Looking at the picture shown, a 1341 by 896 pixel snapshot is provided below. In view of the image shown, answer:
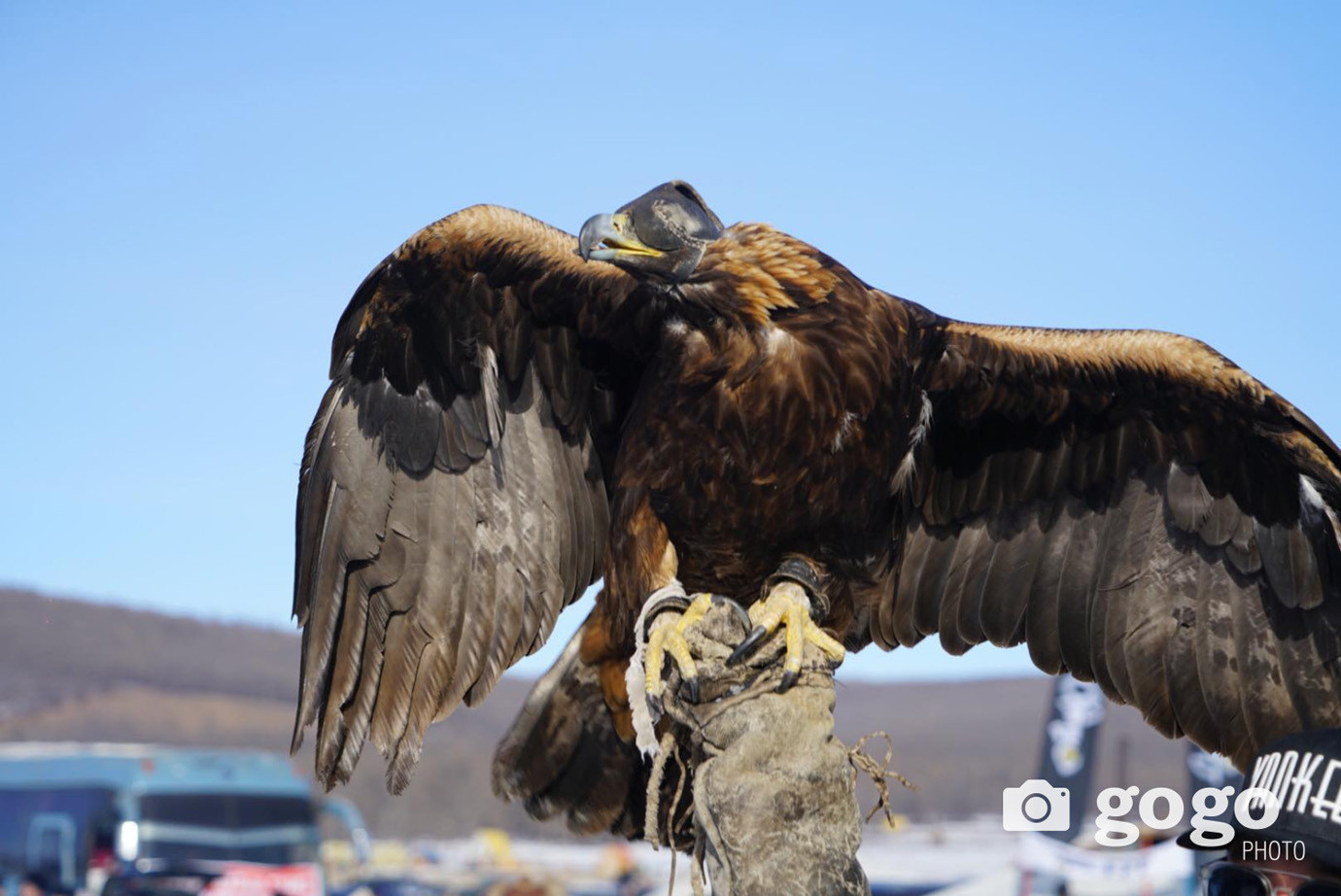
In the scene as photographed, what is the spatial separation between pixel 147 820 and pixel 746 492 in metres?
15.7

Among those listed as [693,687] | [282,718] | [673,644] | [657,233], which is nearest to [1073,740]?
[657,233]

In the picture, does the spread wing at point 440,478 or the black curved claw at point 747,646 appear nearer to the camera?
the black curved claw at point 747,646

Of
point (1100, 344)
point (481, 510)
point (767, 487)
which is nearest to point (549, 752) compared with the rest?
point (481, 510)

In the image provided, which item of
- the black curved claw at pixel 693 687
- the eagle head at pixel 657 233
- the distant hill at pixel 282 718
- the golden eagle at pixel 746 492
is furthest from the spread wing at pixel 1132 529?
the distant hill at pixel 282 718

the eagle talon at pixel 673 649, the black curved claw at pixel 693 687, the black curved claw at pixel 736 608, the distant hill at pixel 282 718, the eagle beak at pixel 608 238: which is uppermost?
the eagle beak at pixel 608 238

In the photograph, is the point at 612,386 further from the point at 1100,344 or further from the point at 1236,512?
the point at 1236,512

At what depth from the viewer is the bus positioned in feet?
59.3

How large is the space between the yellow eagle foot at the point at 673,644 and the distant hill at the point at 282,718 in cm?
5303

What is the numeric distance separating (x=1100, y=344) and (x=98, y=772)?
651 inches

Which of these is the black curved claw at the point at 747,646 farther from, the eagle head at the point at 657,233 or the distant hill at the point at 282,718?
the distant hill at the point at 282,718

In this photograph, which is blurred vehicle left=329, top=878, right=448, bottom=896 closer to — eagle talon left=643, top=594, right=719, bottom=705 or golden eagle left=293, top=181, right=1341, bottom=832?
golden eagle left=293, top=181, right=1341, bottom=832

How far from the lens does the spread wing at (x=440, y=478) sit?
198 inches

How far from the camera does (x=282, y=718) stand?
81.3 meters

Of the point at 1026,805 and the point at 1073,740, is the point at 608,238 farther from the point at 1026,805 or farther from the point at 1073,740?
the point at 1073,740
